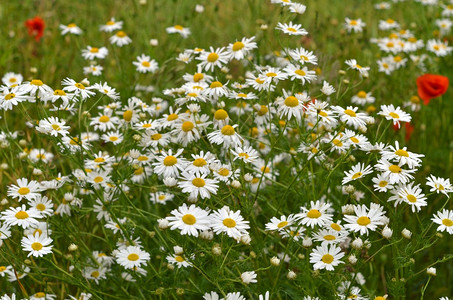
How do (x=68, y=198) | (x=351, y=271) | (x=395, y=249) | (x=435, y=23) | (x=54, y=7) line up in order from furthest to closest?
(x=54, y=7)
(x=435, y=23)
(x=351, y=271)
(x=68, y=198)
(x=395, y=249)

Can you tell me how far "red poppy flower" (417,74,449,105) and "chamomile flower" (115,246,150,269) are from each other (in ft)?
6.31

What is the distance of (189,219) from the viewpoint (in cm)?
188

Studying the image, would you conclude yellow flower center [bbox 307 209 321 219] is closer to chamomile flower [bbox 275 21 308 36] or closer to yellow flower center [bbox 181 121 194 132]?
yellow flower center [bbox 181 121 194 132]

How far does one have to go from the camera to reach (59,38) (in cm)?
477

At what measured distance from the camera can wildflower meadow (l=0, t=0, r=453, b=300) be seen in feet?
6.71

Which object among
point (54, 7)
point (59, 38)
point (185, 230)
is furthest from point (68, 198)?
point (54, 7)

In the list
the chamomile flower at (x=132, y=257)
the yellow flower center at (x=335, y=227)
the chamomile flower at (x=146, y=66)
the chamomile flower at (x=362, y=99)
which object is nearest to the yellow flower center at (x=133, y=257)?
the chamomile flower at (x=132, y=257)

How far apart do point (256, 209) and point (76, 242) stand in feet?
2.72

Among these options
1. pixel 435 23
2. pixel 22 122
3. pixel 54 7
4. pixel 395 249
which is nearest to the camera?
pixel 395 249

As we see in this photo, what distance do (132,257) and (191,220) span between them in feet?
1.27

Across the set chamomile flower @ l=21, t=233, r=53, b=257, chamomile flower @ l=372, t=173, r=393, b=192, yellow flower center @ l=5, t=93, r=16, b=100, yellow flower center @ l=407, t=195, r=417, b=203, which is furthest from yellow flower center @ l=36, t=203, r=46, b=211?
yellow flower center @ l=407, t=195, r=417, b=203

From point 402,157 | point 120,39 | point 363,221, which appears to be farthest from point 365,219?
point 120,39

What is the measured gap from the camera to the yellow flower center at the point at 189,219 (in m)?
1.88

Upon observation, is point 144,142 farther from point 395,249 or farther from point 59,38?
point 59,38
